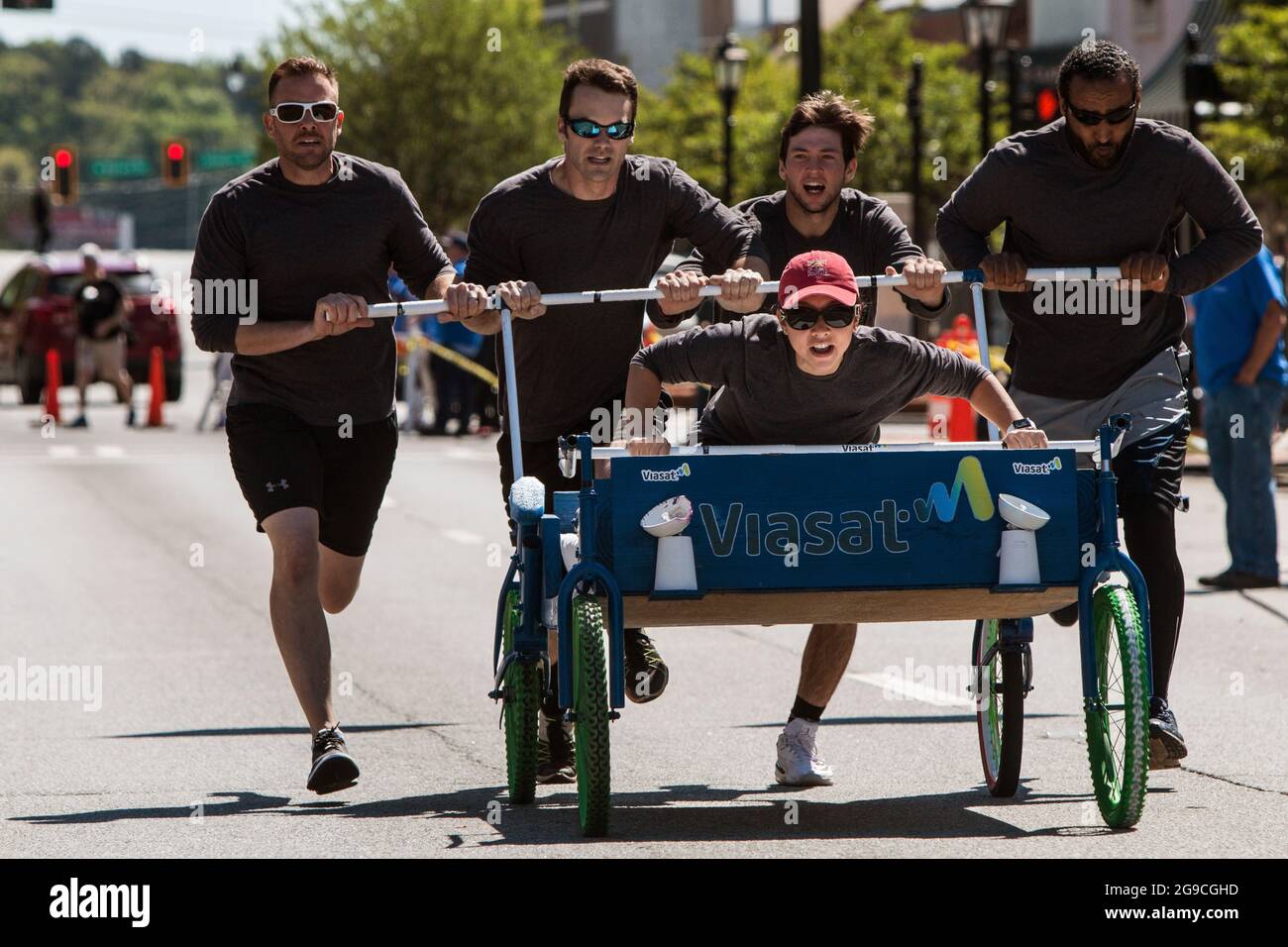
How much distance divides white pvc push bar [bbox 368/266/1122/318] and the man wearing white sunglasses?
152 mm

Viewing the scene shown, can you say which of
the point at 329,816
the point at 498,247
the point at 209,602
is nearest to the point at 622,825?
the point at 329,816

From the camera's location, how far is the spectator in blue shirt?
42.2ft

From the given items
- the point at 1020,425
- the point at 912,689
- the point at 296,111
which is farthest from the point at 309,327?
the point at 912,689

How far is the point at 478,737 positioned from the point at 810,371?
2.55 metres

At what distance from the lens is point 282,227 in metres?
7.33

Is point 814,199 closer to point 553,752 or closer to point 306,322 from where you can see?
point 306,322

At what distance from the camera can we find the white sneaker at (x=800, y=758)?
291 inches

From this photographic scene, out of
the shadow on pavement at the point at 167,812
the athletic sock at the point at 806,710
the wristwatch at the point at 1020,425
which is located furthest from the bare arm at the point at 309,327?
the wristwatch at the point at 1020,425

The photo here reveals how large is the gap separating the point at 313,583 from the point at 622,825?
1.31m

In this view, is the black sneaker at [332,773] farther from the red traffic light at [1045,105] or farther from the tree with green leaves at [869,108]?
the tree with green leaves at [869,108]

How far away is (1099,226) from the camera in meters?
7.23

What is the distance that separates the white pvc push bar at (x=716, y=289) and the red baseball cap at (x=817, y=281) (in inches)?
11.4

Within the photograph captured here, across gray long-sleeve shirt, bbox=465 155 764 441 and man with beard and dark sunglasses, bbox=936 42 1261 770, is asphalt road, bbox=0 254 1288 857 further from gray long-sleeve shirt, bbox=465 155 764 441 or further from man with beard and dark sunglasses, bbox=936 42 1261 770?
gray long-sleeve shirt, bbox=465 155 764 441

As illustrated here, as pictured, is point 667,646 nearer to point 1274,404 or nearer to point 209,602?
point 209,602
